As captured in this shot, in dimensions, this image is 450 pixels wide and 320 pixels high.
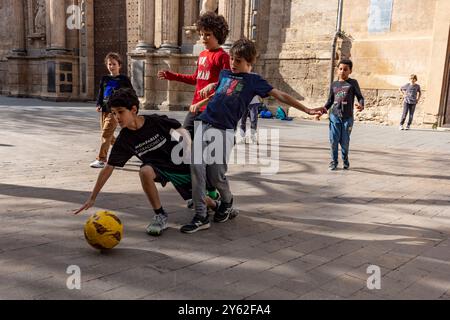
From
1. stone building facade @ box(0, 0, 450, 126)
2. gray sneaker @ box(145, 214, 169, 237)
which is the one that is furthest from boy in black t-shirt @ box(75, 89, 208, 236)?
stone building facade @ box(0, 0, 450, 126)

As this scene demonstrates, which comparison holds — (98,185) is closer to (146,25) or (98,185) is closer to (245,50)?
(245,50)

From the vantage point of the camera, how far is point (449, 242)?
12.2 feet

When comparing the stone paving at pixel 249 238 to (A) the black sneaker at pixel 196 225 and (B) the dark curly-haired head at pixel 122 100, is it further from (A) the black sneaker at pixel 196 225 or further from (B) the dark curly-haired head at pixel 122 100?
(B) the dark curly-haired head at pixel 122 100

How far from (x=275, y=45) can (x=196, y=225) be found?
13.4 meters

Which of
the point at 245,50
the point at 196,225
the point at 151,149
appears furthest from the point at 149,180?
the point at 245,50

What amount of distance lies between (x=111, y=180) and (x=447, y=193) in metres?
4.42

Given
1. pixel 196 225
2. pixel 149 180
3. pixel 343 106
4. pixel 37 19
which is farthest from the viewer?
pixel 37 19

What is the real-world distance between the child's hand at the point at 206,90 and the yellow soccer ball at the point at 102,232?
1640mm

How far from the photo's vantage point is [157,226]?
3588mm

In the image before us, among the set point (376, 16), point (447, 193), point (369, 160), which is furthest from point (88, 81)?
point (447, 193)

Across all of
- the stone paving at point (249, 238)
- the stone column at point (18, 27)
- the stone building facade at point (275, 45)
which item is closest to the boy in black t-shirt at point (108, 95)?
the stone paving at point (249, 238)

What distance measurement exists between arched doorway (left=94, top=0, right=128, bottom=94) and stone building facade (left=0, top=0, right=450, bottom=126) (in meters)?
0.05

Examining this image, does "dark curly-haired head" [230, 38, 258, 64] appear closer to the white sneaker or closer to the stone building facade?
the white sneaker

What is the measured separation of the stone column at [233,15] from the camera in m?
15.4
